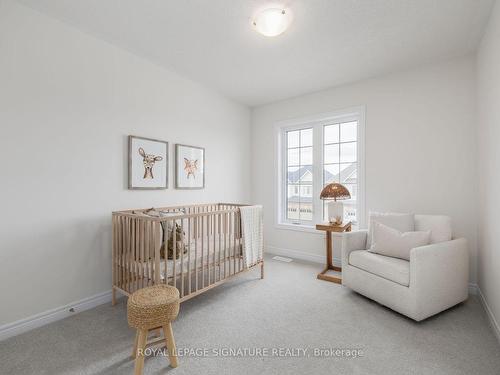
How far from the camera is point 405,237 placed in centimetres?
238

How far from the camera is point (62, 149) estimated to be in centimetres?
214

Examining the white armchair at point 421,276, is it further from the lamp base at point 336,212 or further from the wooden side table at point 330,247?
the lamp base at point 336,212

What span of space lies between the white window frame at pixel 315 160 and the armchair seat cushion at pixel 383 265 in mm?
862

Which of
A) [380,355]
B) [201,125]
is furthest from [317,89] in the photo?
[380,355]

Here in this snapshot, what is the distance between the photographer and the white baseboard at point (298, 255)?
143 inches

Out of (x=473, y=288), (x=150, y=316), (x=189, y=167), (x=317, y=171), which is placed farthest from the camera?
(x=317, y=171)

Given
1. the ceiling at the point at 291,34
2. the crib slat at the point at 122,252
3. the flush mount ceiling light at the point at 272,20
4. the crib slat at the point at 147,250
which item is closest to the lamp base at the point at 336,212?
the ceiling at the point at 291,34

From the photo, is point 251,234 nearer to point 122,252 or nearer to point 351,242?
point 351,242

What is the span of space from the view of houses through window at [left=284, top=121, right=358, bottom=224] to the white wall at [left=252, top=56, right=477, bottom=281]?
0.26 metres

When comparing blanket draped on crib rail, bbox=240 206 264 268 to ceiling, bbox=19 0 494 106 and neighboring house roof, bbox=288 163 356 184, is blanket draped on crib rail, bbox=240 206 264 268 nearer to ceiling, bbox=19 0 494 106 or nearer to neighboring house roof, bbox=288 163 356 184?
neighboring house roof, bbox=288 163 356 184

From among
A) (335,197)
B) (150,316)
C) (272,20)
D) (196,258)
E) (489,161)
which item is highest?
(272,20)

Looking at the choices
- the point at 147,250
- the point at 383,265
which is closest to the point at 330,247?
the point at 383,265

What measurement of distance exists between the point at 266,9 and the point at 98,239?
2.48 meters

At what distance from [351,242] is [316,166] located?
1400mm
